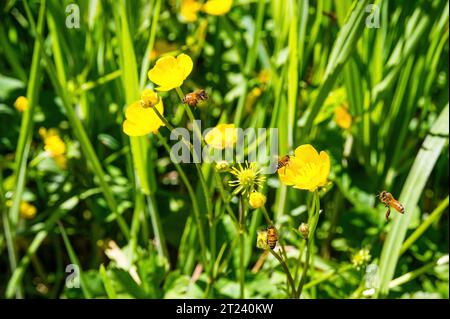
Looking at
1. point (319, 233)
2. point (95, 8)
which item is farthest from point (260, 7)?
point (319, 233)

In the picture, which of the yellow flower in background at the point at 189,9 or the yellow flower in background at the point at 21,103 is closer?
the yellow flower in background at the point at 21,103

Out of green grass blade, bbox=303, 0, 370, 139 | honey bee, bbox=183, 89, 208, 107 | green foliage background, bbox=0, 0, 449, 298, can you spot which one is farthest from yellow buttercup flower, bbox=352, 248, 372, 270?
honey bee, bbox=183, 89, 208, 107

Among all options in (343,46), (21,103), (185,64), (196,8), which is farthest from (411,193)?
(21,103)

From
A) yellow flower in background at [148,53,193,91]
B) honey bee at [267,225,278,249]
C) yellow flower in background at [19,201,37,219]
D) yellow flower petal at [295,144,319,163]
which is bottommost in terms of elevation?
yellow flower in background at [19,201,37,219]

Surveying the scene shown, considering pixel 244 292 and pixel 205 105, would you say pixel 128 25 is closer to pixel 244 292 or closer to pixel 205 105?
pixel 205 105

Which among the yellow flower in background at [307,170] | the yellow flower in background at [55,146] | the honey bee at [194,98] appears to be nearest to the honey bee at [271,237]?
the yellow flower in background at [307,170]

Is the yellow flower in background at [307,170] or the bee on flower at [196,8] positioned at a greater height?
the bee on flower at [196,8]

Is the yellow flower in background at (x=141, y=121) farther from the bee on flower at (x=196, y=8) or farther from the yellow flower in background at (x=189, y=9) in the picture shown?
the yellow flower in background at (x=189, y=9)

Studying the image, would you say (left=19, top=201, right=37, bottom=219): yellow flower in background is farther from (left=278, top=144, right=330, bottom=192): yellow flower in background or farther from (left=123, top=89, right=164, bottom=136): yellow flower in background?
(left=278, top=144, right=330, bottom=192): yellow flower in background
